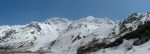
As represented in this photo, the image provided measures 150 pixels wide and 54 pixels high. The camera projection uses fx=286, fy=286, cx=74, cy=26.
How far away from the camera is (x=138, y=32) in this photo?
3972cm

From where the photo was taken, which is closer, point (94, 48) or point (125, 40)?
point (125, 40)

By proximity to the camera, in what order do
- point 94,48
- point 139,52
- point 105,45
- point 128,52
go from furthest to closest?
point 94,48 → point 105,45 → point 128,52 → point 139,52

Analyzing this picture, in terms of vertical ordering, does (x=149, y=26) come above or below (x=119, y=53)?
above

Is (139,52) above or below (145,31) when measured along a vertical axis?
below

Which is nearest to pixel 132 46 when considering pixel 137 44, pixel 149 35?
pixel 137 44

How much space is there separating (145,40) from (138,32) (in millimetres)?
3865

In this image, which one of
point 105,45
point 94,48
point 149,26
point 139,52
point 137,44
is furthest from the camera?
point 94,48

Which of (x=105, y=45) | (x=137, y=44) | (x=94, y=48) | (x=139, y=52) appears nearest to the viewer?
(x=139, y=52)

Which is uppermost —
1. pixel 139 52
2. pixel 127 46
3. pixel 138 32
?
pixel 138 32

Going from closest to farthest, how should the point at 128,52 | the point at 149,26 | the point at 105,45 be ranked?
the point at 128,52, the point at 149,26, the point at 105,45

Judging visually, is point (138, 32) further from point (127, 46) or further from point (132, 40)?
point (127, 46)

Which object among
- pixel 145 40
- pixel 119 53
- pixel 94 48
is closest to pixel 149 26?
pixel 145 40

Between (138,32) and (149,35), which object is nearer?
(149,35)

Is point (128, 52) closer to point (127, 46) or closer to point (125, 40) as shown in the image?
point (127, 46)
